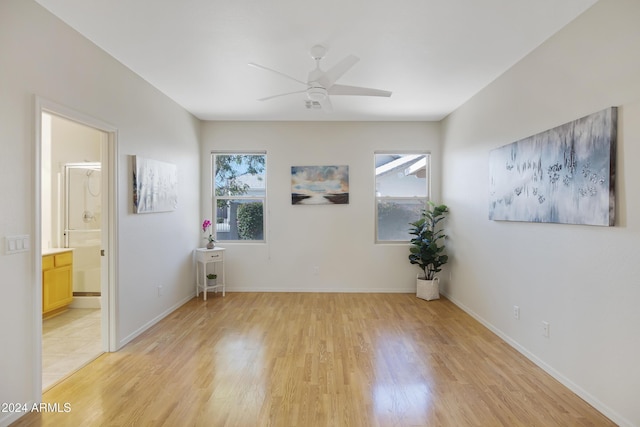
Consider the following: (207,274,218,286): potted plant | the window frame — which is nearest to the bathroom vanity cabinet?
(207,274,218,286): potted plant

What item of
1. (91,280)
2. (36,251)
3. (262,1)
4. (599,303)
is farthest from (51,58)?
(599,303)

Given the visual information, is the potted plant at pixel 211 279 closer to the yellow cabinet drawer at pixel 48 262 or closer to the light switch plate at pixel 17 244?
the yellow cabinet drawer at pixel 48 262

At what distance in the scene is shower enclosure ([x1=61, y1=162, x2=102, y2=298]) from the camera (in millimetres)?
4426

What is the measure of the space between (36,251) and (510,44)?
13.1 feet

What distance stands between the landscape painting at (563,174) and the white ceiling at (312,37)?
32.9 inches

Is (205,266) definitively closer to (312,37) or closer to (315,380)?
(315,380)

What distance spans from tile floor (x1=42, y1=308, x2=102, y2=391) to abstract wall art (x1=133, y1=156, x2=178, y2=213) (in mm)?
1403

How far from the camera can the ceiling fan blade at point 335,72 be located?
2.50 metres

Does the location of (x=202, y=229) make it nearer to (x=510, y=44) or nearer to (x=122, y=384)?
(x=122, y=384)

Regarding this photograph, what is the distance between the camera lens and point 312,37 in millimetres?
2639

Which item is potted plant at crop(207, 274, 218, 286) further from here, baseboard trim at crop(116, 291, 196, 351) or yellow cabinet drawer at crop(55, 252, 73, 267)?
yellow cabinet drawer at crop(55, 252, 73, 267)

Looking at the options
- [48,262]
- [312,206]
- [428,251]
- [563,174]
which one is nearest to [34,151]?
[48,262]

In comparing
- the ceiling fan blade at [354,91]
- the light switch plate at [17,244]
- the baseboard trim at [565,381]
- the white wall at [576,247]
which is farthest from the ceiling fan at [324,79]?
the baseboard trim at [565,381]

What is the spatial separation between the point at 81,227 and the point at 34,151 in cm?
267
